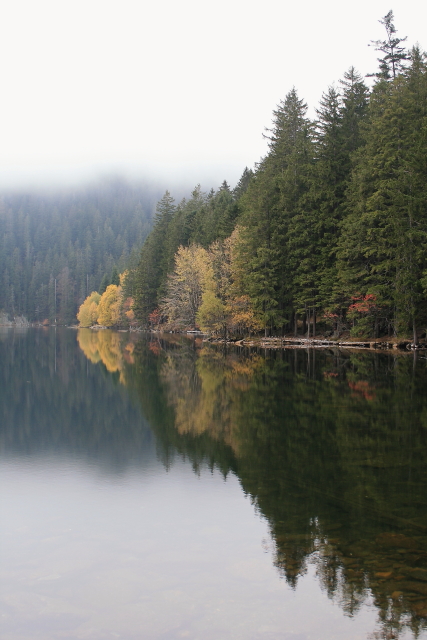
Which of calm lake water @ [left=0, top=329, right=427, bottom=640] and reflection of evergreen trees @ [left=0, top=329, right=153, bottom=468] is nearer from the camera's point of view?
calm lake water @ [left=0, top=329, right=427, bottom=640]

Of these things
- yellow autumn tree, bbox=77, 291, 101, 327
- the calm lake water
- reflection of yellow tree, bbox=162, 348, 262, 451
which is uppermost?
yellow autumn tree, bbox=77, 291, 101, 327

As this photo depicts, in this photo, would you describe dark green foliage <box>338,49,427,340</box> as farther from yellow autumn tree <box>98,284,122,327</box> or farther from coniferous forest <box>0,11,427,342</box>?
yellow autumn tree <box>98,284,122,327</box>

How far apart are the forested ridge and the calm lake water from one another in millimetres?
21617

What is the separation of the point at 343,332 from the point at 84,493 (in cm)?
3899

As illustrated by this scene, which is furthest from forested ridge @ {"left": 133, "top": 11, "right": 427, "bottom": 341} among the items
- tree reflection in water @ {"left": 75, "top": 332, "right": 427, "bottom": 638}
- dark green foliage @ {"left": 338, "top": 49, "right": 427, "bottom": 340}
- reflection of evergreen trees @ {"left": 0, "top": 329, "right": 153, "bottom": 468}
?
reflection of evergreen trees @ {"left": 0, "top": 329, "right": 153, "bottom": 468}

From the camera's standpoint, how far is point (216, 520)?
729 centimetres

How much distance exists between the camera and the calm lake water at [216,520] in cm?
498

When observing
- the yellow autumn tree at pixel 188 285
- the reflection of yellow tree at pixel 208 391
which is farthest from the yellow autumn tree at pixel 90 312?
the reflection of yellow tree at pixel 208 391

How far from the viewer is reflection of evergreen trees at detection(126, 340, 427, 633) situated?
5.73 meters

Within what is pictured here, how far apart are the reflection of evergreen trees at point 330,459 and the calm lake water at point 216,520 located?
0.10 feet

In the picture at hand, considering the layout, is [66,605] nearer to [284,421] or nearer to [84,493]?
[84,493]

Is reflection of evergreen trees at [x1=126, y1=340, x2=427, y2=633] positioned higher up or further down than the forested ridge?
further down

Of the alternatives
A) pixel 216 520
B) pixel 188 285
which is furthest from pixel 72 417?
pixel 188 285

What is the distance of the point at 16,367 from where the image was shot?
29.2m
